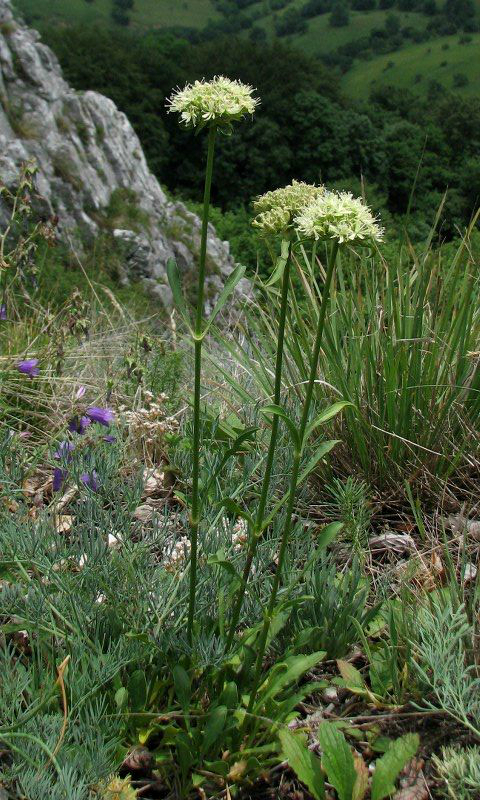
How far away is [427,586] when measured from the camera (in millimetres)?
1862

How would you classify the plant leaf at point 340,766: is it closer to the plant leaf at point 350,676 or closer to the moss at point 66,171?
the plant leaf at point 350,676

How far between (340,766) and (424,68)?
75.3m

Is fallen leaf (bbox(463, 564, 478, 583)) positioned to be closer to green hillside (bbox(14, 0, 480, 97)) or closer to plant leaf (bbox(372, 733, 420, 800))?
plant leaf (bbox(372, 733, 420, 800))

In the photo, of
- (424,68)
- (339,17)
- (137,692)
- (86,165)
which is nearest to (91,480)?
(137,692)

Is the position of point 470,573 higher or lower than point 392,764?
higher

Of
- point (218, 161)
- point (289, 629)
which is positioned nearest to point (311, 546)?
point (289, 629)

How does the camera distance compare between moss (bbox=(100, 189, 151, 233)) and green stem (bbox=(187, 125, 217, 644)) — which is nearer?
green stem (bbox=(187, 125, 217, 644))

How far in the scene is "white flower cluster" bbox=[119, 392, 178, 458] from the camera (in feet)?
8.62

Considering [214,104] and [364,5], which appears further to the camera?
[364,5]

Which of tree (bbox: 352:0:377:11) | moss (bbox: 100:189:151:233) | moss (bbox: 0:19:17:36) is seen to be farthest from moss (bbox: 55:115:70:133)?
tree (bbox: 352:0:377:11)

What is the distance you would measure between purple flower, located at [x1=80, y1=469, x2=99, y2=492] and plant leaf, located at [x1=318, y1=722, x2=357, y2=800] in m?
0.90

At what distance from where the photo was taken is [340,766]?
4.52 ft

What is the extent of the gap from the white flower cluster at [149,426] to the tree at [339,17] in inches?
3772

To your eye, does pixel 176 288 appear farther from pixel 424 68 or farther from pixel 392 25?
pixel 392 25
